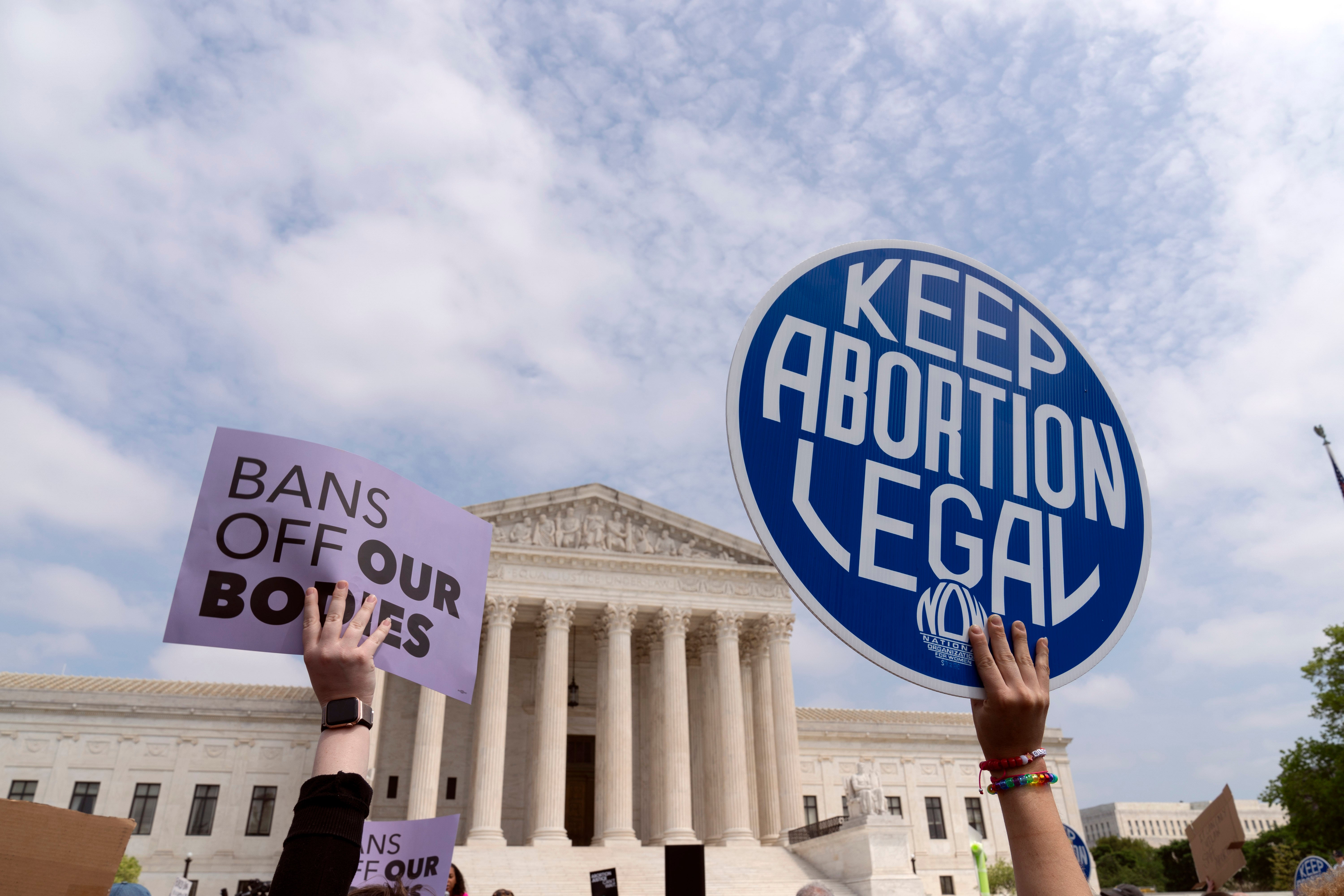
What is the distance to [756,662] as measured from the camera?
4247 centimetres

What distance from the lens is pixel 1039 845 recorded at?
212 centimetres

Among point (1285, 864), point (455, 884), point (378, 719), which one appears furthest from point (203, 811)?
→ point (1285, 864)

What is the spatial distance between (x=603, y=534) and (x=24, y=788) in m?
30.1

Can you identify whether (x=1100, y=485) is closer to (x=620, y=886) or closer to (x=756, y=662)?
(x=620, y=886)

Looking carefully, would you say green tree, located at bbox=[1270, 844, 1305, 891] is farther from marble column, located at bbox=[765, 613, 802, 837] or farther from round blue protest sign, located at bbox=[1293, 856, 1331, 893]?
round blue protest sign, located at bbox=[1293, 856, 1331, 893]

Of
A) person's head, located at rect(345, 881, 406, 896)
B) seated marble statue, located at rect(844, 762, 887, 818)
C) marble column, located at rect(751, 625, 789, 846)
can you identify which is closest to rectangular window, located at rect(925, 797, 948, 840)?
marble column, located at rect(751, 625, 789, 846)

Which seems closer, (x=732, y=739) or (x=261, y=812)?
(x=732, y=739)

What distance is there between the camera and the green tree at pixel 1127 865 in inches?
3359

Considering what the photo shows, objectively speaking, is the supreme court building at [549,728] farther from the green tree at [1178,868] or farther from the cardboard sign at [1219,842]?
the green tree at [1178,868]

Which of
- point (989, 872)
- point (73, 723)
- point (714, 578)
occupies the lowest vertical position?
point (989, 872)

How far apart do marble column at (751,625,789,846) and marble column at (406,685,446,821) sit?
48.7ft

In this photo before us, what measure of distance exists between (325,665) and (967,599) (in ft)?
6.39

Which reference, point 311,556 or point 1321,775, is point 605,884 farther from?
point 1321,775

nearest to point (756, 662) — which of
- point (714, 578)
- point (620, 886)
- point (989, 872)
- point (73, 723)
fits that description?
point (714, 578)
